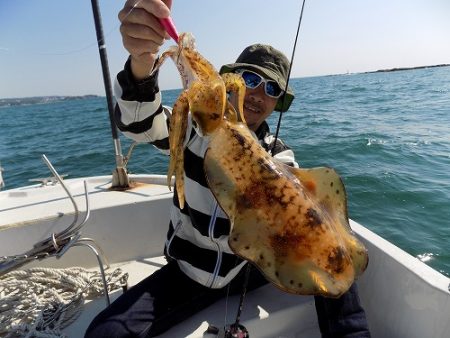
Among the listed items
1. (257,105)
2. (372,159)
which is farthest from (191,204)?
(372,159)

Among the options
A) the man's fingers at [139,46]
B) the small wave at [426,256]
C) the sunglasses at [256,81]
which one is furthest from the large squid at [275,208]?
the small wave at [426,256]

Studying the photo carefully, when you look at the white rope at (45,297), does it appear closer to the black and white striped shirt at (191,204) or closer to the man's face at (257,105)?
the black and white striped shirt at (191,204)

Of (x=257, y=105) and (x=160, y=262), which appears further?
(x=160, y=262)

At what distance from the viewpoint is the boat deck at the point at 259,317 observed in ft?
7.49

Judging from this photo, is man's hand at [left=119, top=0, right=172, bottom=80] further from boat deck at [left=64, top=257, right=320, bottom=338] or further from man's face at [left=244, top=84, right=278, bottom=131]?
boat deck at [left=64, top=257, right=320, bottom=338]

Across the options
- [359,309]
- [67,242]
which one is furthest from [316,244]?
[67,242]

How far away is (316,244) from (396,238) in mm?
4481

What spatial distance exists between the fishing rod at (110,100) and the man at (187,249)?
103 cm

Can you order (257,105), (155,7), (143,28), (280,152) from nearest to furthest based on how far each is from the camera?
1. (155,7)
2. (143,28)
3. (280,152)
4. (257,105)

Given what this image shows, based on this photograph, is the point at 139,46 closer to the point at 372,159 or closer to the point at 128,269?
the point at 128,269

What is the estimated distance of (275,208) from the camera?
102 cm

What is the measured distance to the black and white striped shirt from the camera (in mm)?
1993

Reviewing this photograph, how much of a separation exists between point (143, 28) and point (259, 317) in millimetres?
1945

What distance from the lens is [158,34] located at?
161 cm
